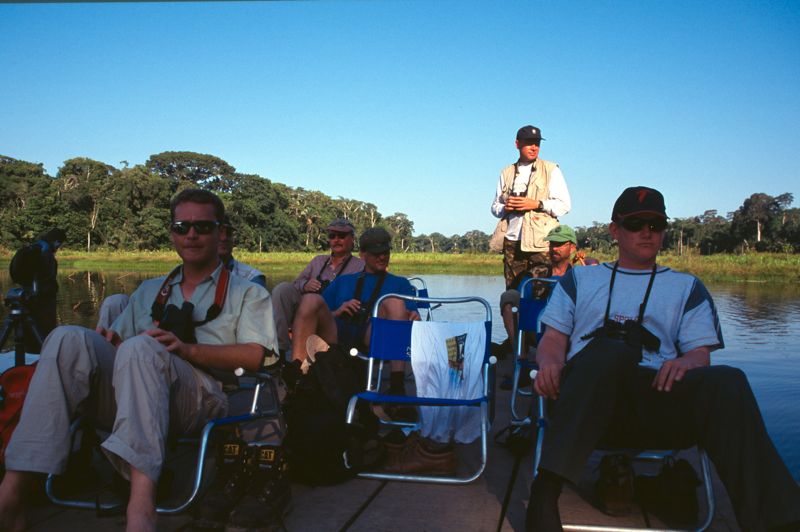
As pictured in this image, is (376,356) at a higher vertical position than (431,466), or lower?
higher

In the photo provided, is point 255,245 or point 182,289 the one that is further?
point 255,245

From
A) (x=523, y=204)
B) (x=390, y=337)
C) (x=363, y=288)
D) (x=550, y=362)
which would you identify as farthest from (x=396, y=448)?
(x=523, y=204)

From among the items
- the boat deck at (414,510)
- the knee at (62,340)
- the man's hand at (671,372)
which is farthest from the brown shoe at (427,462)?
the knee at (62,340)

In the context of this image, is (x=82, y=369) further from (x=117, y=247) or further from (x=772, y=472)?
(x=117, y=247)

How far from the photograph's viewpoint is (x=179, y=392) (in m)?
2.58

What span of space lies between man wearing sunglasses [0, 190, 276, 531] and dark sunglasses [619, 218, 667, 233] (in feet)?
5.38

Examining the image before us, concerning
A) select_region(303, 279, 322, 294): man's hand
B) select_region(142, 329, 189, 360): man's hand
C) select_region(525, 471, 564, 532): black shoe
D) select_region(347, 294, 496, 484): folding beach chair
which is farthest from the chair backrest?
select_region(303, 279, 322, 294): man's hand

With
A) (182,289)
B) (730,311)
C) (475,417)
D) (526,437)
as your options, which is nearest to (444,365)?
(475,417)

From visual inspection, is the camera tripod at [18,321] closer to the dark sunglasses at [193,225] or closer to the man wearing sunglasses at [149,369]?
the man wearing sunglasses at [149,369]

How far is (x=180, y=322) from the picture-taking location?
2859 millimetres

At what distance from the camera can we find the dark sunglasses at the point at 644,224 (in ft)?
9.43

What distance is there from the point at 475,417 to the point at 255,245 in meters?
73.3

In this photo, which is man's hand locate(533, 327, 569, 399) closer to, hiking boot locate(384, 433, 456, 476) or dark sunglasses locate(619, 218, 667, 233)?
dark sunglasses locate(619, 218, 667, 233)

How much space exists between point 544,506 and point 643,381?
64 cm
